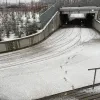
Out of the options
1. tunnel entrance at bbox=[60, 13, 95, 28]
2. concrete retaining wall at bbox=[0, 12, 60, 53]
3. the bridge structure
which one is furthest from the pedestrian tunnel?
concrete retaining wall at bbox=[0, 12, 60, 53]

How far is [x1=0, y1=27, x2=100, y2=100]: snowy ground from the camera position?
9.45m

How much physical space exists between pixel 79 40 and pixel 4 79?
41.3 feet

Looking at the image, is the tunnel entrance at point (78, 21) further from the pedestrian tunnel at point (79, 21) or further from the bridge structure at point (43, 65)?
the bridge structure at point (43, 65)

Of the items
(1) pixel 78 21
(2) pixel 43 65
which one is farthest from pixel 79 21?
(2) pixel 43 65

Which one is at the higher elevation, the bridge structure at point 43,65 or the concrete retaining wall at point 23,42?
the concrete retaining wall at point 23,42

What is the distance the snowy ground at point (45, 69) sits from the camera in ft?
31.0

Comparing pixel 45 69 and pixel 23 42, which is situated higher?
pixel 23 42

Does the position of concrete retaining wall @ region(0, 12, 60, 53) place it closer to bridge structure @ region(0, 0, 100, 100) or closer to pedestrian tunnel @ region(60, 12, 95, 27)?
bridge structure @ region(0, 0, 100, 100)

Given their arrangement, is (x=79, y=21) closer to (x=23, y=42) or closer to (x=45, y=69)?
(x=23, y=42)

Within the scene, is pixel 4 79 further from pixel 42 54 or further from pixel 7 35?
pixel 7 35

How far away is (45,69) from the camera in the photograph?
482 inches

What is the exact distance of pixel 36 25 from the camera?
66.9 feet

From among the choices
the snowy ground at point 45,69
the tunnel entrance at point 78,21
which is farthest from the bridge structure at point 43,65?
the tunnel entrance at point 78,21

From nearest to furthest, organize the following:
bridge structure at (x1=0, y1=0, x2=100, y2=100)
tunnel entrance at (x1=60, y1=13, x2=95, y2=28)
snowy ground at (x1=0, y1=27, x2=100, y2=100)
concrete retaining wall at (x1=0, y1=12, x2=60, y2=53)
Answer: snowy ground at (x1=0, y1=27, x2=100, y2=100) < bridge structure at (x1=0, y1=0, x2=100, y2=100) < concrete retaining wall at (x1=0, y1=12, x2=60, y2=53) < tunnel entrance at (x1=60, y1=13, x2=95, y2=28)
